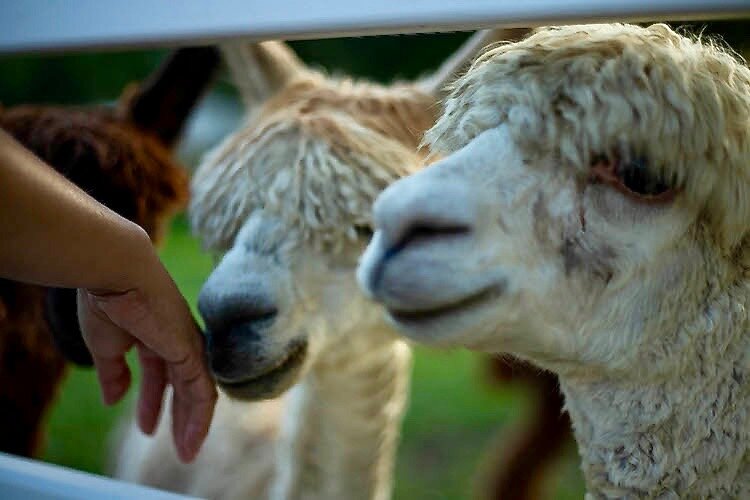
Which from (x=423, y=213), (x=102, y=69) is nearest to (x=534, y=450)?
(x=423, y=213)

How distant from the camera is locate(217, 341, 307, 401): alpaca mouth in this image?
131 centimetres

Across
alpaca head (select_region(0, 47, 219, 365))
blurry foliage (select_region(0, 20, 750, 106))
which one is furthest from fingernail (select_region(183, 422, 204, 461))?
blurry foliage (select_region(0, 20, 750, 106))

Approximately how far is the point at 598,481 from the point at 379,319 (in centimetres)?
53

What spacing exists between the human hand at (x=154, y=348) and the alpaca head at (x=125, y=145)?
0.29m

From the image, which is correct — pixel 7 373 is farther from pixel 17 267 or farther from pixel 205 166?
pixel 17 267

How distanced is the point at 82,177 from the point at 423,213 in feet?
3.31

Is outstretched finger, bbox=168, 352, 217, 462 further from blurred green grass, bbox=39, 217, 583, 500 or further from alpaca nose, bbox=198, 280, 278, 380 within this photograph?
blurred green grass, bbox=39, 217, 583, 500

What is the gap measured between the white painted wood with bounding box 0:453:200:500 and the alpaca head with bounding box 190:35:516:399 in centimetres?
23

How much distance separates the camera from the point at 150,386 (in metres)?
1.33

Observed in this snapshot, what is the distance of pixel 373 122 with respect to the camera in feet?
4.77

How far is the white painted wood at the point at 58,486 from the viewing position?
110cm

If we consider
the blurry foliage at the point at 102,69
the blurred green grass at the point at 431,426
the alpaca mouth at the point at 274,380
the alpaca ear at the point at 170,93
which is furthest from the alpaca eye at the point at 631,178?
the blurry foliage at the point at 102,69

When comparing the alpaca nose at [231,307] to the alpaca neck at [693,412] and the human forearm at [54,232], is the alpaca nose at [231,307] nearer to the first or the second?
Answer: the human forearm at [54,232]

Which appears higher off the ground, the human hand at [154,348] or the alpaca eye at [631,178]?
the alpaca eye at [631,178]
